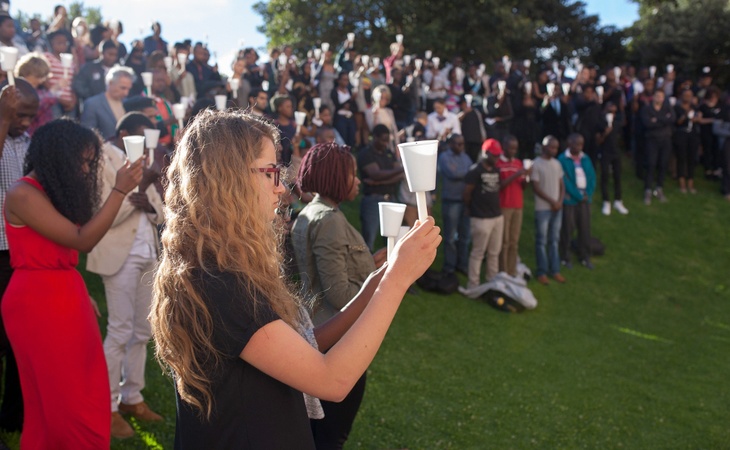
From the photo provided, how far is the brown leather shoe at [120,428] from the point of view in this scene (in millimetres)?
4391

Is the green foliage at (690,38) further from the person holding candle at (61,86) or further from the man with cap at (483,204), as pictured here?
the person holding candle at (61,86)

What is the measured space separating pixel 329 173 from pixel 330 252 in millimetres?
410

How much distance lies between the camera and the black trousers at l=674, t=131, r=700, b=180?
1516 cm

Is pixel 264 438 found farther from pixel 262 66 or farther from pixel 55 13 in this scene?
pixel 262 66

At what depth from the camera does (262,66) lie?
13.4 metres

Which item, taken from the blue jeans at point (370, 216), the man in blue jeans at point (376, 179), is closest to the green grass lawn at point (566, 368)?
the blue jeans at point (370, 216)

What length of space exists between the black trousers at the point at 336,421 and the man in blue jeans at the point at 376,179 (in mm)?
5376

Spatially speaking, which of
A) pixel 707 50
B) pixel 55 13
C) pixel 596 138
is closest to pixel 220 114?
pixel 55 13

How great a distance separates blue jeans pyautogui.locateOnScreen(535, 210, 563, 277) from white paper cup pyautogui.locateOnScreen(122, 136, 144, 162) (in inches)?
312

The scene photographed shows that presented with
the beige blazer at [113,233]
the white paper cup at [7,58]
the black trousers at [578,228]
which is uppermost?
the white paper cup at [7,58]

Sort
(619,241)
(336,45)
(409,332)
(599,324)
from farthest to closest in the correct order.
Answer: (336,45) < (619,241) < (599,324) < (409,332)

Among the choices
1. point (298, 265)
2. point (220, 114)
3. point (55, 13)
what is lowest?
point (298, 265)

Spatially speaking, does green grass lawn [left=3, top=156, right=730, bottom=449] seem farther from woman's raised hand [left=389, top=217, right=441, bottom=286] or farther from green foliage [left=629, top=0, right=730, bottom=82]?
green foliage [left=629, top=0, right=730, bottom=82]

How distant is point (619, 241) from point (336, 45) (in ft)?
57.9
